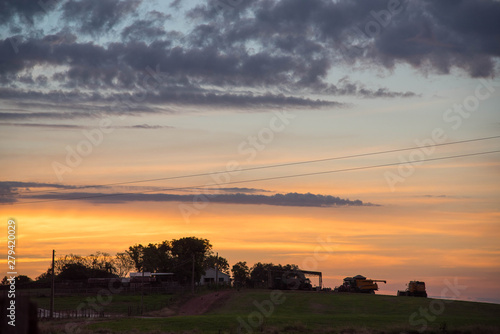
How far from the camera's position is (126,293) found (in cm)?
11281

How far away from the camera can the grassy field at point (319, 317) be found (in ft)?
158

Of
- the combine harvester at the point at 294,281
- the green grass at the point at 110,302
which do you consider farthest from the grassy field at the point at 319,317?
the combine harvester at the point at 294,281

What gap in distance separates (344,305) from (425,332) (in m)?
27.5

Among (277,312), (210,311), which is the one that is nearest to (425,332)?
(277,312)

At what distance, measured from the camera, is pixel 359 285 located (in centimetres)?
9131

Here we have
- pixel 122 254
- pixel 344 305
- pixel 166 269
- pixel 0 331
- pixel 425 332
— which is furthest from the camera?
pixel 122 254

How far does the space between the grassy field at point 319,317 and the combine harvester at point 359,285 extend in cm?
1160

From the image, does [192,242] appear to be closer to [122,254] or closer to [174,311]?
[122,254]

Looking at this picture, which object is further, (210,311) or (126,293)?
(126,293)

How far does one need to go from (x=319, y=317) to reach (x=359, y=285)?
33.7m
